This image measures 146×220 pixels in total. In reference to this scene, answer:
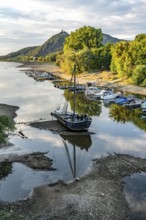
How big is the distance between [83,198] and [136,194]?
6.45m

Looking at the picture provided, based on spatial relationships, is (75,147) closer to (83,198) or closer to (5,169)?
(5,169)

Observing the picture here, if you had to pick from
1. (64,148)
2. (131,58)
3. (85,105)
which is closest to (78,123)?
(64,148)

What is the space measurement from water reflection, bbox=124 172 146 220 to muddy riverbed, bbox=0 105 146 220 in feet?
2.30

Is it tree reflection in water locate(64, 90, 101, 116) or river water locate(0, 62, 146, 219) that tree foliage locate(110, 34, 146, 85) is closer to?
tree reflection in water locate(64, 90, 101, 116)

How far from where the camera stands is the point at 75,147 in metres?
54.9

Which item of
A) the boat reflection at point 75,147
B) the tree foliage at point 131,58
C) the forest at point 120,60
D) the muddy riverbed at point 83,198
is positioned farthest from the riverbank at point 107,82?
the muddy riverbed at point 83,198

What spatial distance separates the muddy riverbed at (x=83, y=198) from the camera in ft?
105

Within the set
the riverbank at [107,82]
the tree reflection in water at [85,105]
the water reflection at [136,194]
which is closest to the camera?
the water reflection at [136,194]

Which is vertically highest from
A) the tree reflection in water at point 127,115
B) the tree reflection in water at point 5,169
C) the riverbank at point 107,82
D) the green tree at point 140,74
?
the green tree at point 140,74

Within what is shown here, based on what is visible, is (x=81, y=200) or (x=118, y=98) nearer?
(x=81, y=200)

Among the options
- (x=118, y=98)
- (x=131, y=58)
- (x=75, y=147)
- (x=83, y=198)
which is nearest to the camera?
(x=83, y=198)

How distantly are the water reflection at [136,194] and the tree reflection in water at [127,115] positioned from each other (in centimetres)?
2598

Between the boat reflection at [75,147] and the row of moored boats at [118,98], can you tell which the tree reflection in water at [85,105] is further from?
the boat reflection at [75,147]

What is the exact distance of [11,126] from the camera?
42.4 metres
